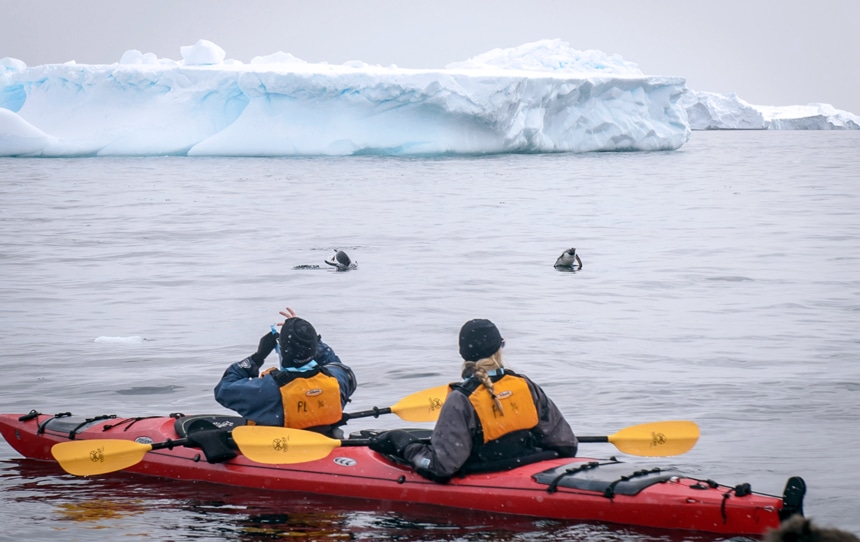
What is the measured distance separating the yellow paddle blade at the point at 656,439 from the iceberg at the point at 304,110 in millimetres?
26523

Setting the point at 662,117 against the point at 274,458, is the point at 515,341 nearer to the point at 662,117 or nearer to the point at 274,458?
the point at 274,458

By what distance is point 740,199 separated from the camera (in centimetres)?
2697

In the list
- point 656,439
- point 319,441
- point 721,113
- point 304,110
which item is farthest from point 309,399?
point 721,113

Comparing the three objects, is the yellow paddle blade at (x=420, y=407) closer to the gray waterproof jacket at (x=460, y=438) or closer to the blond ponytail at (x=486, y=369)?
the gray waterproof jacket at (x=460, y=438)

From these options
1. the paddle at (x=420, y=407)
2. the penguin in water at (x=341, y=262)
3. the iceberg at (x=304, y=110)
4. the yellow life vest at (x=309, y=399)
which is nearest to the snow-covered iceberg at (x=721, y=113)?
the iceberg at (x=304, y=110)

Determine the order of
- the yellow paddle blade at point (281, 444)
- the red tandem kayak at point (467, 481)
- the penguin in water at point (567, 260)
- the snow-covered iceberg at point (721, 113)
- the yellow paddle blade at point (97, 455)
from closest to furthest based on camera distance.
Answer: the red tandem kayak at point (467, 481), the yellow paddle blade at point (281, 444), the yellow paddle blade at point (97, 455), the penguin in water at point (567, 260), the snow-covered iceberg at point (721, 113)

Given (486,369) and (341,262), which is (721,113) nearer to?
(341,262)

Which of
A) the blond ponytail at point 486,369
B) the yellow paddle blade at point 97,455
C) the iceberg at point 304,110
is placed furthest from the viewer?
the iceberg at point 304,110

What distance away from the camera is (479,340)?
15.8 ft

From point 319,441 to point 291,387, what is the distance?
325 millimetres

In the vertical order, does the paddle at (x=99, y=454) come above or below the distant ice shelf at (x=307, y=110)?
below

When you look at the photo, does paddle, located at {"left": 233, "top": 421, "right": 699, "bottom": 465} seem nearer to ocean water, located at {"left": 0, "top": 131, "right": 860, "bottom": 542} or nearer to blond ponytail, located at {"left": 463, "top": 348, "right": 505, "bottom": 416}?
ocean water, located at {"left": 0, "top": 131, "right": 860, "bottom": 542}

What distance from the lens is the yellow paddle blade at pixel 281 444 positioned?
17.3ft

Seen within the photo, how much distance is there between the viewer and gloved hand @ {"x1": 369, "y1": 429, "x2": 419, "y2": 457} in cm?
535
